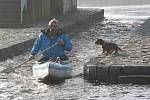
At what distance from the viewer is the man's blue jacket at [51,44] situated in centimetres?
1509

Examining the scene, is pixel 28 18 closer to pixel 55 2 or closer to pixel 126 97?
pixel 55 2

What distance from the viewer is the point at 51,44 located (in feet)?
50.3

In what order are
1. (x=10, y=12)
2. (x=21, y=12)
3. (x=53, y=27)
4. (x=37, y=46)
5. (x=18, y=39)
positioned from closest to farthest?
(x=53, y=27) < (x=37, y=46) < (x=18, y=39) < (x=21, y=12) < (x=10, y=12)

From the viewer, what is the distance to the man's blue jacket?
15.1 m

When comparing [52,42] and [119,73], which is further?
[52,42]

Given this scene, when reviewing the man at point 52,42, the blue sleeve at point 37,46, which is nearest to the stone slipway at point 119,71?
the man at point 52,42

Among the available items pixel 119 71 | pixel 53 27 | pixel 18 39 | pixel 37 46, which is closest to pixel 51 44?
pixel 37 46

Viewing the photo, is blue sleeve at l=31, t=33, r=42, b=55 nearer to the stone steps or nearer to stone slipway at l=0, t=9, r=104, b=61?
the stone steps

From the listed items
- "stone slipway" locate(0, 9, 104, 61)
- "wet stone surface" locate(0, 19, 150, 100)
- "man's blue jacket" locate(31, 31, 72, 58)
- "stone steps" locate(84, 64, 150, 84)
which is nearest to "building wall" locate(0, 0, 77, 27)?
"stone slipway" locate(0, 9, 104, 61)

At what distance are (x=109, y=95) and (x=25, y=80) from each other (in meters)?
3.03

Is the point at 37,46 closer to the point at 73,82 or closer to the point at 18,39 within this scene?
the point at 73,82

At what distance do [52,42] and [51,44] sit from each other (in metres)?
0.07

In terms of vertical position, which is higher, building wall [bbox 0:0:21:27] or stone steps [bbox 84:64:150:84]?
building wall [bbox 0:0:21:27]

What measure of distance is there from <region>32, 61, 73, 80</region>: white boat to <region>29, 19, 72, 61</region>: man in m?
0.40
